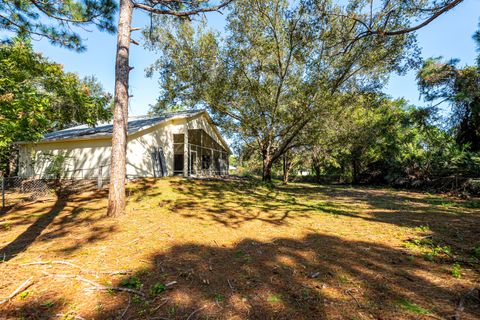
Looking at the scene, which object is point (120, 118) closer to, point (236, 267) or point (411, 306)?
point (236, 267)

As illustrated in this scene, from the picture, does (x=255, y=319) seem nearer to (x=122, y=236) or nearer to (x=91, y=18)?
(x=122, y=236)

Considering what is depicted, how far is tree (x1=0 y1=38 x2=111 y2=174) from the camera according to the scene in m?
7.90

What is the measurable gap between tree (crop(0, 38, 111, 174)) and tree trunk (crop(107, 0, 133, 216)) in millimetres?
4462

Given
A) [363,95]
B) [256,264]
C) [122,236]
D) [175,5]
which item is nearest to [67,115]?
[175,5]

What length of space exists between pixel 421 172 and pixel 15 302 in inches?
787

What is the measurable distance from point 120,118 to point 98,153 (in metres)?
9.18

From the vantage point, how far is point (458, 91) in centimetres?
1128

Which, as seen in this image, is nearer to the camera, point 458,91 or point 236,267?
point 236,267

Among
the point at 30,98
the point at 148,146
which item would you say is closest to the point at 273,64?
the point at 148,146

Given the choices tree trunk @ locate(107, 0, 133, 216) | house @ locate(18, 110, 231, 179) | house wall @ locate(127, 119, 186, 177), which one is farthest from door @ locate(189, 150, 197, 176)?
tree trunk @ locate(107, 0, 133, 216)

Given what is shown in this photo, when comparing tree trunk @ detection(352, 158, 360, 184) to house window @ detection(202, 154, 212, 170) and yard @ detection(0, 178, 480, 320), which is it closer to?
house window @ detection(202, 154, 212, 170)

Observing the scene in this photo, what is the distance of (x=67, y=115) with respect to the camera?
632 inches

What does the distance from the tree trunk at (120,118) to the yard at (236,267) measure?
2.00 ft

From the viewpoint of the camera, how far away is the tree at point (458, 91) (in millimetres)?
10586
